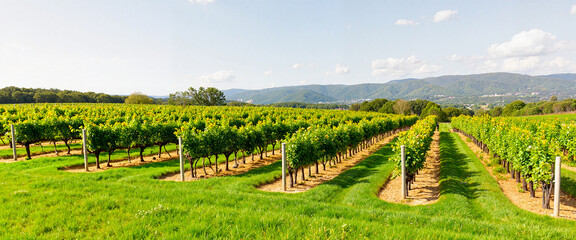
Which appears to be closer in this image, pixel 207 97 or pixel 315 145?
pixel 315 145

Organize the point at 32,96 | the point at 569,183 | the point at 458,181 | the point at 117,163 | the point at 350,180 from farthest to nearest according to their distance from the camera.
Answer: the point at 32,96 < the point at 117,163 < the point at 350,180 < the point at 458,181 < the point at 569,183

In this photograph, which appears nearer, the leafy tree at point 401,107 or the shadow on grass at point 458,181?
the shadow on grass at point 458,181

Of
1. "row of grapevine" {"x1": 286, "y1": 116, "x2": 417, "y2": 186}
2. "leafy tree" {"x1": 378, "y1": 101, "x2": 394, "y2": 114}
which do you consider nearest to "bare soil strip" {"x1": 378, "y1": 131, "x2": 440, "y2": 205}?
"row of grapevine" {"x1": 286, "y1": 116, "x2": 417, "y2": 186}

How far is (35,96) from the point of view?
70500mm

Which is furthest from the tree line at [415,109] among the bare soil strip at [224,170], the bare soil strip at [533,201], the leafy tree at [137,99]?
the leafy tree at [137,99]

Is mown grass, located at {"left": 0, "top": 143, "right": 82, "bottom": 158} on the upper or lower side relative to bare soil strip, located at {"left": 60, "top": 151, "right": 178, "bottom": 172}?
upper

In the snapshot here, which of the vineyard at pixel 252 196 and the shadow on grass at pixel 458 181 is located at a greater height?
the vineyard at pixel 252 196

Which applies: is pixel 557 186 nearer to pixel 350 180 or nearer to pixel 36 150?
pixel 350 180

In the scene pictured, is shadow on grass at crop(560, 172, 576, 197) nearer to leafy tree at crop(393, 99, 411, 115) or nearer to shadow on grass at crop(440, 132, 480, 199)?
shadow on grass at crop(440, 132, 480, 199)

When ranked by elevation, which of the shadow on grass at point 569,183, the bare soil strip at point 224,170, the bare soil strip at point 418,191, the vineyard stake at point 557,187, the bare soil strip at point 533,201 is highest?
the vineyard stake at point 557,187

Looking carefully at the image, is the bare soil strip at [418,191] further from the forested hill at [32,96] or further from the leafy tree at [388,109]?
the leafy tree at [388,109]

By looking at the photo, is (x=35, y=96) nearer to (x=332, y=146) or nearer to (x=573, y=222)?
(x=332, y=146)

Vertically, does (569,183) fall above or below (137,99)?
below

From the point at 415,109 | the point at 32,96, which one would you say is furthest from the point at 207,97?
the point at 415,109
